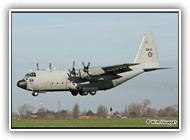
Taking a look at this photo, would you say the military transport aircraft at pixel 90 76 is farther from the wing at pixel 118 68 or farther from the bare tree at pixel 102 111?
the bare tree at pixel 102 111

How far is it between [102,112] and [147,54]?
1495 mm

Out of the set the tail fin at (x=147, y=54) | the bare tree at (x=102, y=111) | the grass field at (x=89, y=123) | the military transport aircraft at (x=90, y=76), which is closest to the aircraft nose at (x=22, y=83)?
the military transport aircraft at (x=90, y=76)

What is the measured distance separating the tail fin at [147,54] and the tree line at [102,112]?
0.78m

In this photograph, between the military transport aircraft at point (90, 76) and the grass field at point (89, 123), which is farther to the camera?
the military transport aircraft at point (90, 76)

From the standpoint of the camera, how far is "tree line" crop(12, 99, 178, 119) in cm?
1023

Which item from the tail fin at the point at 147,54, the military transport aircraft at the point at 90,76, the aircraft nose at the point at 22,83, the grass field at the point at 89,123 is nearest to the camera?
the grass field at the point at 89,123

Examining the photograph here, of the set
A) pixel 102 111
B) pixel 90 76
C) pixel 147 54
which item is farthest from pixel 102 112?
pixel 147 54

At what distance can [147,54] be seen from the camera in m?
10.7

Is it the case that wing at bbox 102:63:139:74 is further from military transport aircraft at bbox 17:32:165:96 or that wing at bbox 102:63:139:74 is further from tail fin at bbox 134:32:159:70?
tail fin at bbox 134:32:159:70

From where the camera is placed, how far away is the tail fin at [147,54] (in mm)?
10414

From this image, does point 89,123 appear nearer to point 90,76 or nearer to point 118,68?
point 90,76
